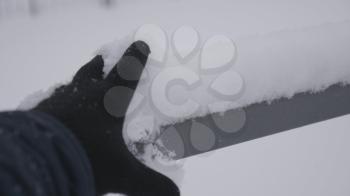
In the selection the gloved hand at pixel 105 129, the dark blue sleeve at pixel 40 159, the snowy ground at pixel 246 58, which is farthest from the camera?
the snowy ground at pixel 246 58

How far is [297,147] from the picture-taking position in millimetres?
2467

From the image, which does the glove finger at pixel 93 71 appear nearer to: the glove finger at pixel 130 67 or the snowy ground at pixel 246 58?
the glove finger at pixel 130 67

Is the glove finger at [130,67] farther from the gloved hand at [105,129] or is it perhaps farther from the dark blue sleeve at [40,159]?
the dark blue sleeve at [40,159]

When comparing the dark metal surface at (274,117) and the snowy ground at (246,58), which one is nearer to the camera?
the dark metal surface at (274,117)

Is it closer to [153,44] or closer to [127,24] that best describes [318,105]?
[153,44]

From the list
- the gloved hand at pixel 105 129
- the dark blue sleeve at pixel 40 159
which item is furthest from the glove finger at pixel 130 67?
the dark blue sleeve at pixel 40 159

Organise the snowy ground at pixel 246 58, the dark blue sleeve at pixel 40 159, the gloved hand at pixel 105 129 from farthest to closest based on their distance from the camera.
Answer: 1. the snowy ground at pixel 246 58
2. the gloved hand at pixel 105 129
3. the dark blue sleeve at pixel 40 159

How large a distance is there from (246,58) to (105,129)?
0.25 metres

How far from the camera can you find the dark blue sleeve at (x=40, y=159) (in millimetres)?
334

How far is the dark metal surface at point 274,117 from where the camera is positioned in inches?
19.7

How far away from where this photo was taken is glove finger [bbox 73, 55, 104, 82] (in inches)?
20.9

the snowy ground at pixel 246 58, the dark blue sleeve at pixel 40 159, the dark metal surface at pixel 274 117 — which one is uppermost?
the dark blue sleeve at pixel 40 159

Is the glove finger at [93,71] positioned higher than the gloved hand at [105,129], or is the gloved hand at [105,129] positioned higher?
the glove finger at [93,71]

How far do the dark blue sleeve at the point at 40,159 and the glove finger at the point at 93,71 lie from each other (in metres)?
0.14
